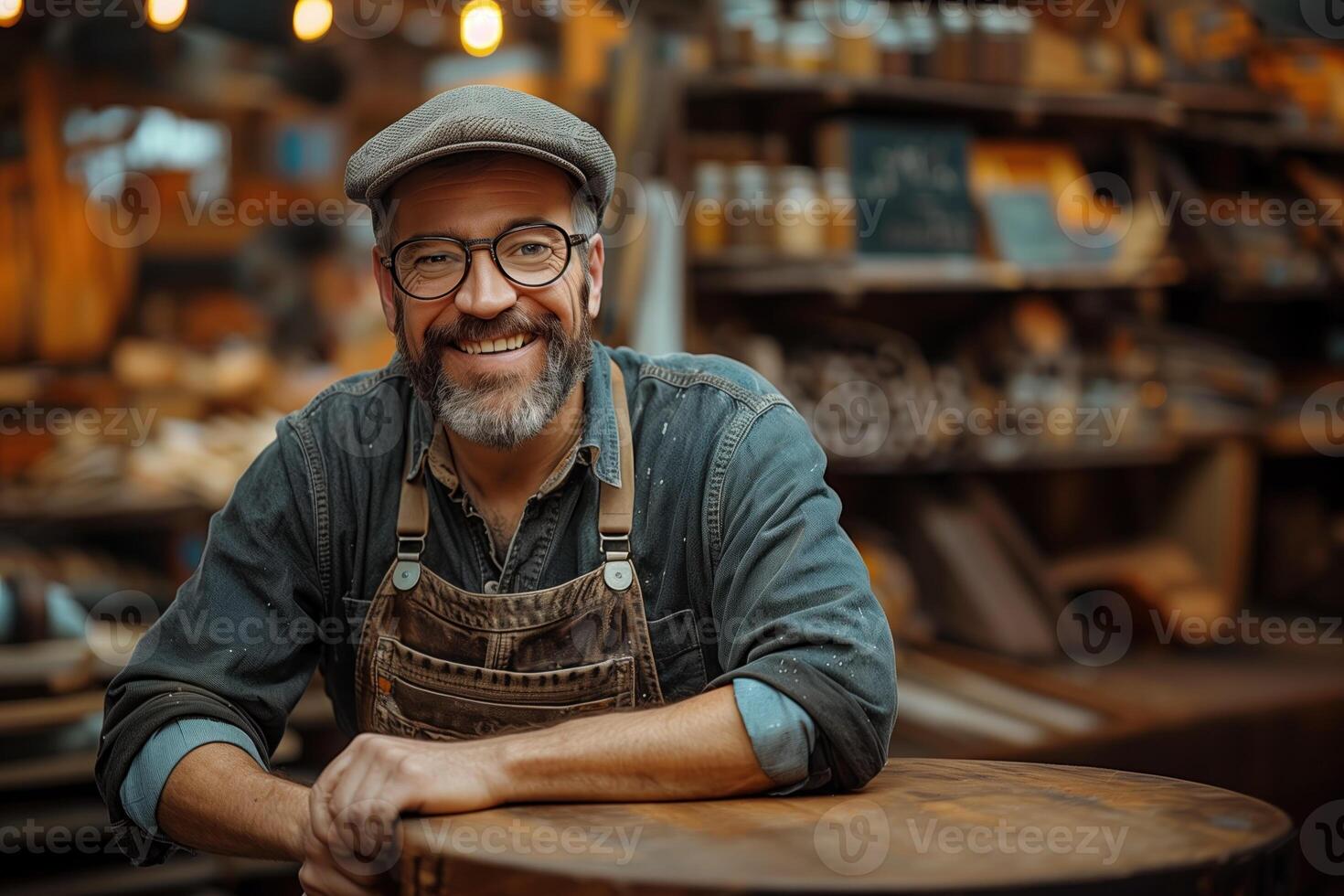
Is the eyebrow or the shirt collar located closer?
the eyebrow

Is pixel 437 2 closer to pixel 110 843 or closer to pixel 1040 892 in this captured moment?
pixel 110 843

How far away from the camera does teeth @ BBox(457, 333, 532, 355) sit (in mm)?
1750

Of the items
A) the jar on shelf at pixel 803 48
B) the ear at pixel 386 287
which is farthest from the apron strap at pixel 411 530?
the jar on shelf at pixel 803 48

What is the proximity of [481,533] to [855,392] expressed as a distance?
84.0 inches

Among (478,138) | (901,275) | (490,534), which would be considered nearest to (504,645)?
(490,534)

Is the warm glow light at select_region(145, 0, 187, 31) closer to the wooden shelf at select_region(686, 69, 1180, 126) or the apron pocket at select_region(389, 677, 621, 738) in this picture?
the wooden shelf at select_region(686, 69, 1180, 126)

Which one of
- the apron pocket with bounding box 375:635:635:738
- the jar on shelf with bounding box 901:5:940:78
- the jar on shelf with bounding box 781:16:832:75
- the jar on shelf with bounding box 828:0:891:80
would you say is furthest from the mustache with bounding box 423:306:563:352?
the jar on shelf with bounding box 901:5:940:78

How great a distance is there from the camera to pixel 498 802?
1.37 m

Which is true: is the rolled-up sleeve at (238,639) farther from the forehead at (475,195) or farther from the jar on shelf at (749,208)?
the jar on shelf at (749,208)

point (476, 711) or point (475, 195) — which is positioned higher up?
point (475, 195)

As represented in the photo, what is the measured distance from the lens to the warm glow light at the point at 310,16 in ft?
9.50

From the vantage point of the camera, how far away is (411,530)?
5.96ft

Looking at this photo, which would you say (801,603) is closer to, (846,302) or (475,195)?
(475,195)

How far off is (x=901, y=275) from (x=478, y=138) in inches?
93.7
